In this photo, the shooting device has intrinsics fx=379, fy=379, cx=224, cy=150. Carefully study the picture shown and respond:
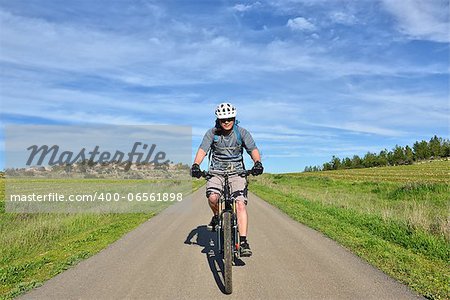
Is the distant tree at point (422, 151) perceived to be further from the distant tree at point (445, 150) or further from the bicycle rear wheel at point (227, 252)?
the bicycle rear wheel at point (227, 252)

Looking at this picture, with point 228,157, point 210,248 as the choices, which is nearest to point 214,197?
point 228,157

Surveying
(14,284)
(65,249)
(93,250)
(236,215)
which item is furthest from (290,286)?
(65,249)

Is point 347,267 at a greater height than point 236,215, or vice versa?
point 236,215

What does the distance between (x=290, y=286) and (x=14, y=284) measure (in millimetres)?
4124

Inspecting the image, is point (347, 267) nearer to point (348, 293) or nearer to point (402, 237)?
point (348, 293)

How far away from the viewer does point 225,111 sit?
6336mm

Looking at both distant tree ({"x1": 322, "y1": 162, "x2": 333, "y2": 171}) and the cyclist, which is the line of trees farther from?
the cyclist

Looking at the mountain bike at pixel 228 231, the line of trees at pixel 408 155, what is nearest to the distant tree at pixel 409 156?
the line of trees at pixel 408 155

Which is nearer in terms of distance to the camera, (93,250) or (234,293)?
(234,293)

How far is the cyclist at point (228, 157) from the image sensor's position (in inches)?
250

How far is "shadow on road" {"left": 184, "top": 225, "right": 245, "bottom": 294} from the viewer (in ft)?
20.1

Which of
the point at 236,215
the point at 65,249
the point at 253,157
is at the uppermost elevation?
the point at 253,157

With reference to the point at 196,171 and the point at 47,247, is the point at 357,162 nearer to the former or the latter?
the point at 47,247

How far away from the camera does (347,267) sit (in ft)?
21.2
